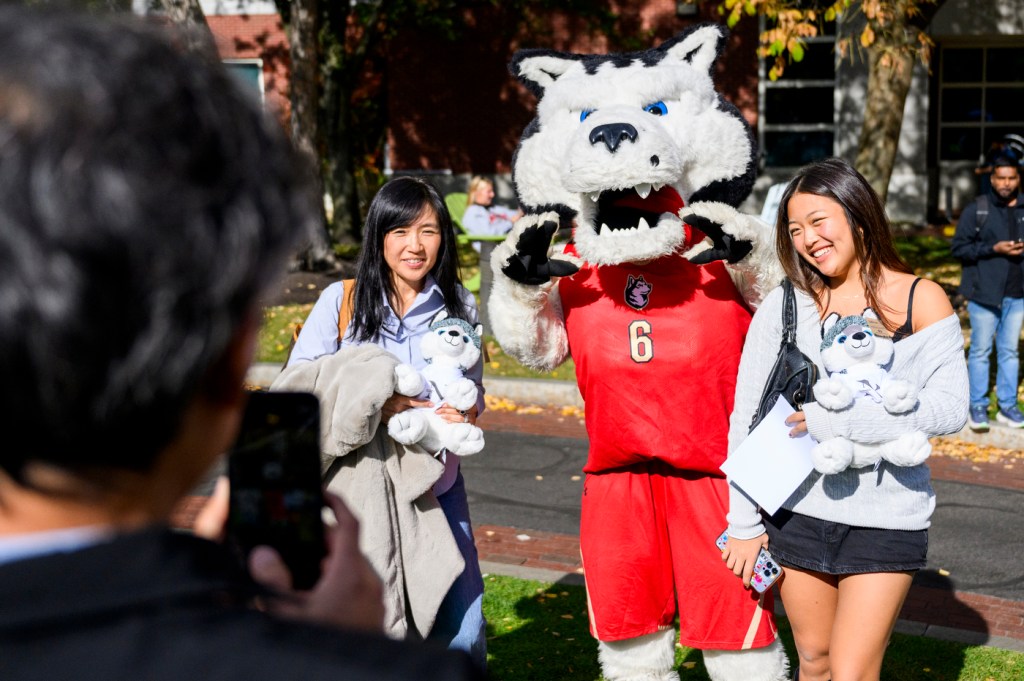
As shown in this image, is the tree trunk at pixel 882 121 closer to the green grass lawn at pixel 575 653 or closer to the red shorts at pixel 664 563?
the green grass lawn at pixel 575 653

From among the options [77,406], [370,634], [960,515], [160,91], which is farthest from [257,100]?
[960,515]

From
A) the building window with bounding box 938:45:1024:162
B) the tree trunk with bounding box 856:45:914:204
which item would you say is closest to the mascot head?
the tree trunk with bounding box 856:45:914:204

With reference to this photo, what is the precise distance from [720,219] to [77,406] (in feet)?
10.4

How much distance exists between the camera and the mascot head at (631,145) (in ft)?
12.6

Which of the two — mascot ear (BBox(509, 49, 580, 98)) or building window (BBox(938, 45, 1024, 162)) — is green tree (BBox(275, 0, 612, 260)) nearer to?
building window (BBox(938, 45, 1024, 162))

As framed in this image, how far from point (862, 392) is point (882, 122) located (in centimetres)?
1103

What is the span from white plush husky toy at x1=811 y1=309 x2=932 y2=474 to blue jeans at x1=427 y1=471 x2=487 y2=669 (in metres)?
1.28

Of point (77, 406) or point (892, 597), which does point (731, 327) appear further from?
point (77, 406)

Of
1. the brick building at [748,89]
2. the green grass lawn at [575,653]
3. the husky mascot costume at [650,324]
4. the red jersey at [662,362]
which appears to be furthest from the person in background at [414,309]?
the brick building at [748,89]

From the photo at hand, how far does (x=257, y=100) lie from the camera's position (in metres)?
1.07

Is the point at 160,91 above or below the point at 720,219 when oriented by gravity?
above

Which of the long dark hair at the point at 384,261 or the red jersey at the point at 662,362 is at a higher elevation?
the long dark hair at the point at 384,261

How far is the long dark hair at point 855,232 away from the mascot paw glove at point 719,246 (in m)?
0.31

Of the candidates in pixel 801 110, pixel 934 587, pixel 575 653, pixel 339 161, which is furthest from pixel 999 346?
pixel 801 110
